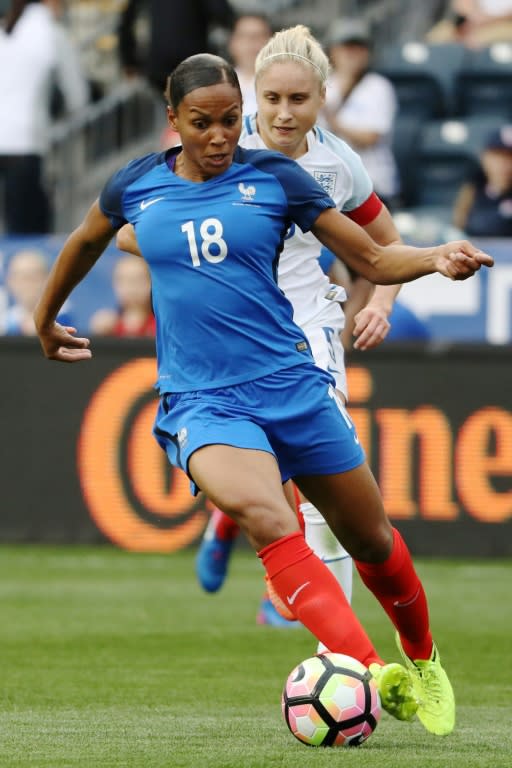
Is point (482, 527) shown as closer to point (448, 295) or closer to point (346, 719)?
point (448, 295)

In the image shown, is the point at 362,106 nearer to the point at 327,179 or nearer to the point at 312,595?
the point at 327,179

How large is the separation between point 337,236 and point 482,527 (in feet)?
22.0

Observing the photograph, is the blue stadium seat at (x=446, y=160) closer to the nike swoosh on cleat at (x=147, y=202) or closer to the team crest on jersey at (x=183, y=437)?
the nike swoosh on cleat at (x=147, y=202)

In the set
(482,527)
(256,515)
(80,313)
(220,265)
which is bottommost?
(482,527)

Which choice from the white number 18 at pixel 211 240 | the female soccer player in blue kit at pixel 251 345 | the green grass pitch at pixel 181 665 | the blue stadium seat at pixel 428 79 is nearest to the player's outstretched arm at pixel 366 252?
the female soccer player in blue kit at pixel 251 345

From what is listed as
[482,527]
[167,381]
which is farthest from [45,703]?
[482,527]

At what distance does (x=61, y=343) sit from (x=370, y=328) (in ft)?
3.74

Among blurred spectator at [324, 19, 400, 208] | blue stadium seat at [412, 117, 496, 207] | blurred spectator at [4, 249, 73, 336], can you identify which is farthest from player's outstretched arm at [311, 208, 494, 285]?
blue stadium seat at [412, 117, 496, 207]

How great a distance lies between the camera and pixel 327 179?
22.6 ft

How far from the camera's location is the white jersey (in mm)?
6883

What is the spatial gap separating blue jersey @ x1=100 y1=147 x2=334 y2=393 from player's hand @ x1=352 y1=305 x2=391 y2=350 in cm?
75

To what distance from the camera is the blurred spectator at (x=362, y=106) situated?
14383mm

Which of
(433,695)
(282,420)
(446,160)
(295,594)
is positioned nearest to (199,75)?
(282,420)

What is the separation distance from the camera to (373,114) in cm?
1453
